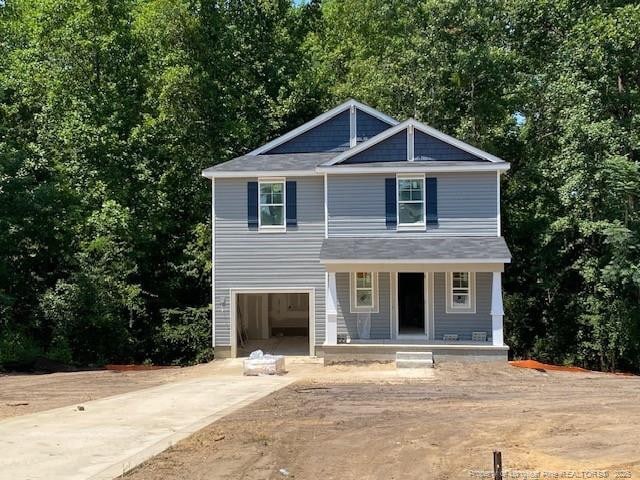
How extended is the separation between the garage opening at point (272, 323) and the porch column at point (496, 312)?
6236 mm

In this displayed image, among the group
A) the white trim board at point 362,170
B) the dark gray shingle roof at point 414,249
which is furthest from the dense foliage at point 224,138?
the dark gray shingle roof at point 414,249

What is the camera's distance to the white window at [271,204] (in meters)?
21.1

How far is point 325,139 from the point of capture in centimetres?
2281

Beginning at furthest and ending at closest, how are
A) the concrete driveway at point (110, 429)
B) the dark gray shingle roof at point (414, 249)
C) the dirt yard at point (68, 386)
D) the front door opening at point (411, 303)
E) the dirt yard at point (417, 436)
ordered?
the front door opening at point (411, 303) → the dark gray shingle roof at point (414, 249) → the dirt yard at point (68, 386) → the concrete driveway at point (110, 429) → the dirt yard at point (417, 436)

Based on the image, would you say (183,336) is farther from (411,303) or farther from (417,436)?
(417,436)

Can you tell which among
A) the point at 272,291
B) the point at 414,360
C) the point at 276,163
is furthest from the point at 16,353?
the point at 414,360

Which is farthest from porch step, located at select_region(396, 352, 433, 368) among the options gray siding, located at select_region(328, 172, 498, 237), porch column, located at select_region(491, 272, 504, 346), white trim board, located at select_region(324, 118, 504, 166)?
white trim board, located at select_region(324, 118, 504, 166)

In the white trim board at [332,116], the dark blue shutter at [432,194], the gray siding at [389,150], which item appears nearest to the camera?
the dark blue shutter at [432,194]

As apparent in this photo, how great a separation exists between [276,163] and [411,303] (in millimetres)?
6332

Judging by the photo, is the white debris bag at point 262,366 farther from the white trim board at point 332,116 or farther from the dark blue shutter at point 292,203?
the white trim board at point 332,116

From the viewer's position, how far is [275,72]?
28891mm

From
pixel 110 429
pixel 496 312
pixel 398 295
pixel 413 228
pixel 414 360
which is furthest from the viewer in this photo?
pixel 398 295

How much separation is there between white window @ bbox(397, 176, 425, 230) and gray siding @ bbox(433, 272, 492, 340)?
1.73 metres

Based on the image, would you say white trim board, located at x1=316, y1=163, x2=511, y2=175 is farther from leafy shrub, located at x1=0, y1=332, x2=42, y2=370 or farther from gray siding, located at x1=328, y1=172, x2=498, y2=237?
leafy shrub, located at x1=0, y1=332, x2=42, y2=370
